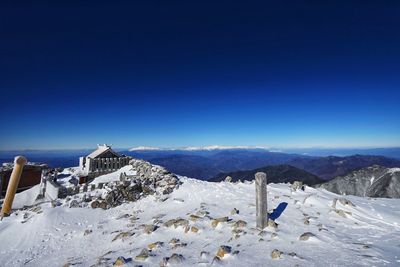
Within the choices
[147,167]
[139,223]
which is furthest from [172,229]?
[147,167]

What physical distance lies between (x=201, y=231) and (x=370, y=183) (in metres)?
27.9

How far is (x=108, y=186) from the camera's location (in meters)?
21.5

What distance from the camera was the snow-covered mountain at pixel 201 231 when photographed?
9117 mm

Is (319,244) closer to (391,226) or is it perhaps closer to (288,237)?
(288,237)

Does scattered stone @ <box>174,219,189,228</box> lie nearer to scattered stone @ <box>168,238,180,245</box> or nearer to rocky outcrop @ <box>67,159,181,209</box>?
scattered stone @ <box>168,238,180,245</box>

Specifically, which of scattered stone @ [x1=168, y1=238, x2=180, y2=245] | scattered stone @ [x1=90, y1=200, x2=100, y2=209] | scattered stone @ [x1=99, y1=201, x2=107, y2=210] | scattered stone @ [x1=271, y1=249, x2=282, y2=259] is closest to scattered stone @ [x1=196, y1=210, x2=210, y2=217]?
scattered stone @ [x1=168, y1=238, x2=180, y2=245]

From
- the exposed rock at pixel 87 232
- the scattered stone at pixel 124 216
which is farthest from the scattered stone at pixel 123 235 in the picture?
the scattered stone at pixel 124 216

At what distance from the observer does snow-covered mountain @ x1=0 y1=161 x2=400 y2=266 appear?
29.9 ft

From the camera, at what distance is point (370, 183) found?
101 ft

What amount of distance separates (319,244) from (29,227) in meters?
16.2

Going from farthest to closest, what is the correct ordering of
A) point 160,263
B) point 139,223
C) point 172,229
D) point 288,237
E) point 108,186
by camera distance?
point 108,186 < point 139,223 < point 172,229 < point 288,237 < point 160,263

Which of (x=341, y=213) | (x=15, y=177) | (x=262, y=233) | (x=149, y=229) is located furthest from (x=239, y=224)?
(x=15, y=177)

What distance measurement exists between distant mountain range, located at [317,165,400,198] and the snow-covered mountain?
39.4 ft

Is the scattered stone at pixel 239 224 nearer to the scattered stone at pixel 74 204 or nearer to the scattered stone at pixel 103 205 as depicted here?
the scattered stone at pixel 103 205
